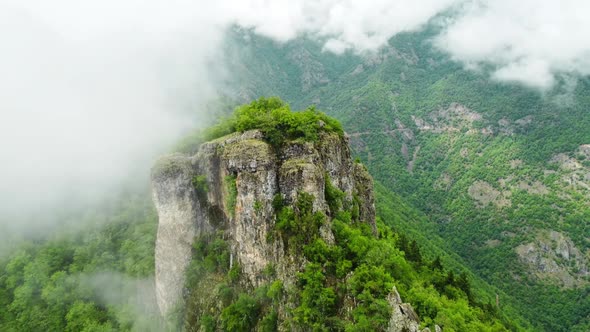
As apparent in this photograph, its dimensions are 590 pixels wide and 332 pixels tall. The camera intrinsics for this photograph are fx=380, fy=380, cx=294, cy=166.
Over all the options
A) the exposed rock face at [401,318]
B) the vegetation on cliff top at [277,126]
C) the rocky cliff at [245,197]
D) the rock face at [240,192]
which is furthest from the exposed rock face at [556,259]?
the exposed rock face at [401,318]

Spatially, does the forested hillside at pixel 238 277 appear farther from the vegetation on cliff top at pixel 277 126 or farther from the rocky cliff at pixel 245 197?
the rocky cliff at pixel 245 197

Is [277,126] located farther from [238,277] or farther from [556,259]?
[556,259]

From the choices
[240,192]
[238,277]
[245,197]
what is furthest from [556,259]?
[240,192]

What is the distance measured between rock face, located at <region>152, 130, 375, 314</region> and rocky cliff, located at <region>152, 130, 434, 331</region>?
120 millimetres

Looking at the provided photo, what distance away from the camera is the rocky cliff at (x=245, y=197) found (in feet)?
150

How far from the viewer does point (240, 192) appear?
4638 centimetres

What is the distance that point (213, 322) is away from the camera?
49000 mm

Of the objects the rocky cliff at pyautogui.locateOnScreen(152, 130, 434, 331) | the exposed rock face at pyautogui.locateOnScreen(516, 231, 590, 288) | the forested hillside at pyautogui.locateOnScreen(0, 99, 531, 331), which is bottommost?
the exposed rock face at pyautogui.locateOnScreen(516, 231, 590, 288)

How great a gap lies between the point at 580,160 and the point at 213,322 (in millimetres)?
220995

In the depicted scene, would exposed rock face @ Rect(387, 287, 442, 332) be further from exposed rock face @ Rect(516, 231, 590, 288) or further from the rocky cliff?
exposed rock face @ Rect(516, 231, 590, 288)

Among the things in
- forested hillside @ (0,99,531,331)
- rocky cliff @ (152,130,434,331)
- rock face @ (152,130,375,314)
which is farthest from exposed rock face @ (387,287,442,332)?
rock face @ (152,130,375,314)

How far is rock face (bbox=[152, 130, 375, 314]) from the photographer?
4578 cm

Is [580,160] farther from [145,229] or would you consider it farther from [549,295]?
[145,229]

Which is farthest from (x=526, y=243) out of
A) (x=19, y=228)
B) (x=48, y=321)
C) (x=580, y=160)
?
(x=19, y=228)
